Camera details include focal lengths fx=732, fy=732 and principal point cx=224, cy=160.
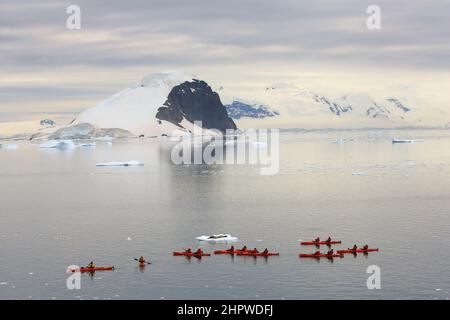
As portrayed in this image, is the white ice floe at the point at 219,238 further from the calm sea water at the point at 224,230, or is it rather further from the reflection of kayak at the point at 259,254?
the reflection of kayak at the point at 259,254

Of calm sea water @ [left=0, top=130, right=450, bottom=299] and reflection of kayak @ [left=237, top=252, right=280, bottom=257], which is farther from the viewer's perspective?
reflection of kayak @ [left=237, top=252, right=280, bottom=257]

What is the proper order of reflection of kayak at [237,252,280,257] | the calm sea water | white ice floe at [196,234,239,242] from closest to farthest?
the calm sea water
reflection of kayak at [237,252,280,257]
white ice floe at [196,234,239,242]

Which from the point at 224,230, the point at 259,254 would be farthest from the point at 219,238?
the point at 259,254

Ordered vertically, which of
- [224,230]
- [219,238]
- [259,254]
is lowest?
[259,254]

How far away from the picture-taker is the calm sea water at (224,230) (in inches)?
2095

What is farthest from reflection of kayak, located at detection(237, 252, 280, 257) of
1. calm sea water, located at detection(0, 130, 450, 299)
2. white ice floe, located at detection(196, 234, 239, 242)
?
white ice floe, located at detection(196, 234, 239, 242)

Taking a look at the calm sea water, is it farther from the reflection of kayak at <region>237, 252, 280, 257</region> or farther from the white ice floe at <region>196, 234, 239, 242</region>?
the white ice floe at <region>196, 234, 239, 242</region>

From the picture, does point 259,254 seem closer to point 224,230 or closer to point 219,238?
point 219,238

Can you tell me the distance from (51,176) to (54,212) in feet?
165

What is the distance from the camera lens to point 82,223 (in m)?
80.0

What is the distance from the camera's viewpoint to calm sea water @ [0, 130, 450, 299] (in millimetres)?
53219

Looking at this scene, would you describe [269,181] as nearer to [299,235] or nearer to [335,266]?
[299,235]

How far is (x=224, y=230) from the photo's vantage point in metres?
74.8

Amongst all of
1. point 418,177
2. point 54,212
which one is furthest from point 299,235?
point 418,177
